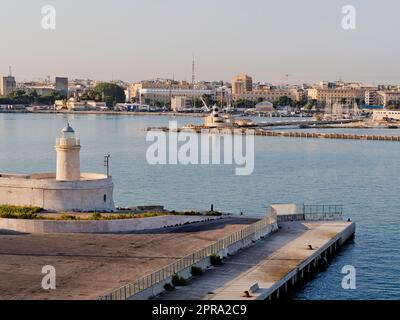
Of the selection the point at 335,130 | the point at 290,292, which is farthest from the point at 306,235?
the point at 335,130

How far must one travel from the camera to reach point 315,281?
75.0 ft

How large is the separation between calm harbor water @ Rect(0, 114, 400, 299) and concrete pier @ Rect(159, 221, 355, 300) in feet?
1.98

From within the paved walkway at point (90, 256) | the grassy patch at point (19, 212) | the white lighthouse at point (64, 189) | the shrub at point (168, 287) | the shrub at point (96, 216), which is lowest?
the shrub at point (168, 287)

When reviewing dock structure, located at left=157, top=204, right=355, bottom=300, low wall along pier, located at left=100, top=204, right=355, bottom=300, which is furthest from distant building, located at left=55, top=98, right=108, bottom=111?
low wall along pier, located at left=100, top=204, right=355, bottom=300

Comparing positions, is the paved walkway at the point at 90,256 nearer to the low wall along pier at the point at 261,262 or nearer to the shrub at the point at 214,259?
the low wall along pier at the point at 261,262

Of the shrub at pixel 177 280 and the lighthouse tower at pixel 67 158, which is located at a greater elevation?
the lighthouse tower at pixel 67 158

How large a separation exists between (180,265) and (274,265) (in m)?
3.05

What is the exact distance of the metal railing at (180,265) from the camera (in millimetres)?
16527

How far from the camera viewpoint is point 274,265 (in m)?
21.2

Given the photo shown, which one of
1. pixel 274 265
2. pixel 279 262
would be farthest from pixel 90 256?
pixel 279 262

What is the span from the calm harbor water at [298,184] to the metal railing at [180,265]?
7.71 feet

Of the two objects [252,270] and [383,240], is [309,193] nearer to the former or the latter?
[383,240]

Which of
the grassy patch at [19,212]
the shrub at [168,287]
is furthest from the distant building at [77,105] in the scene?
the shrub at [168,287]

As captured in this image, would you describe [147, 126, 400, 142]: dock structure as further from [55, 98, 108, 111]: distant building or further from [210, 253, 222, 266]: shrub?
[55, 98, 108, 111]: distant building
